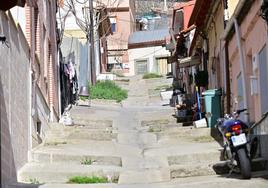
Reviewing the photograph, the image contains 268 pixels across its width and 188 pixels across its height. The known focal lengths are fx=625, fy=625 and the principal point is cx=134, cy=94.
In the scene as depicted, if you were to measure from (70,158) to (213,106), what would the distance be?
5.34m

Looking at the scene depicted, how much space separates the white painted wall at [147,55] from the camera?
158ft

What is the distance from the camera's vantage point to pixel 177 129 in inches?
676

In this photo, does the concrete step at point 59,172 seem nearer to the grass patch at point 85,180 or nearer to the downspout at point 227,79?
the grass patch at point 85,180

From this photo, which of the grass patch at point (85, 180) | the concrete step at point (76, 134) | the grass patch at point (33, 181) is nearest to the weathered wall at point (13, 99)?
the grass patch at point (33, 181)

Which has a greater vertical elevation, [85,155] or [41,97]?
[41,97]

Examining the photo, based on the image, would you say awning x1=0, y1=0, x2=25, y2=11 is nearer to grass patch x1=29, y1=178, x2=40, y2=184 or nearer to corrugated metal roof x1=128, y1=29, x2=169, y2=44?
grass patch x1=29, y1=178, x2=40, y2=184

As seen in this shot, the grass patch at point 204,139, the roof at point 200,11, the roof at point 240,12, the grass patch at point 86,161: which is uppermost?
the roof at point 200,11

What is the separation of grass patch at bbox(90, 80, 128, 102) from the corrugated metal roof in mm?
17383

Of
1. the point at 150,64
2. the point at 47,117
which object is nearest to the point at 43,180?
the point at 47,117

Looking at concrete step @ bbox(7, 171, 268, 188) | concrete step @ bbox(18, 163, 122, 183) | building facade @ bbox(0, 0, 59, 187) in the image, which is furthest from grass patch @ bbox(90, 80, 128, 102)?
concrete step @ bbox(7, 171, 268, 188)

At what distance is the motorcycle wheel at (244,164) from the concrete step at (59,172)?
8.20ft

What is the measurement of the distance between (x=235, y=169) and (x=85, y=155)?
3.68 m

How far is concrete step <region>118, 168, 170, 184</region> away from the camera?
10.6 metres

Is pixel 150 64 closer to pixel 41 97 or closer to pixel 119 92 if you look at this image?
pixel 119 92
